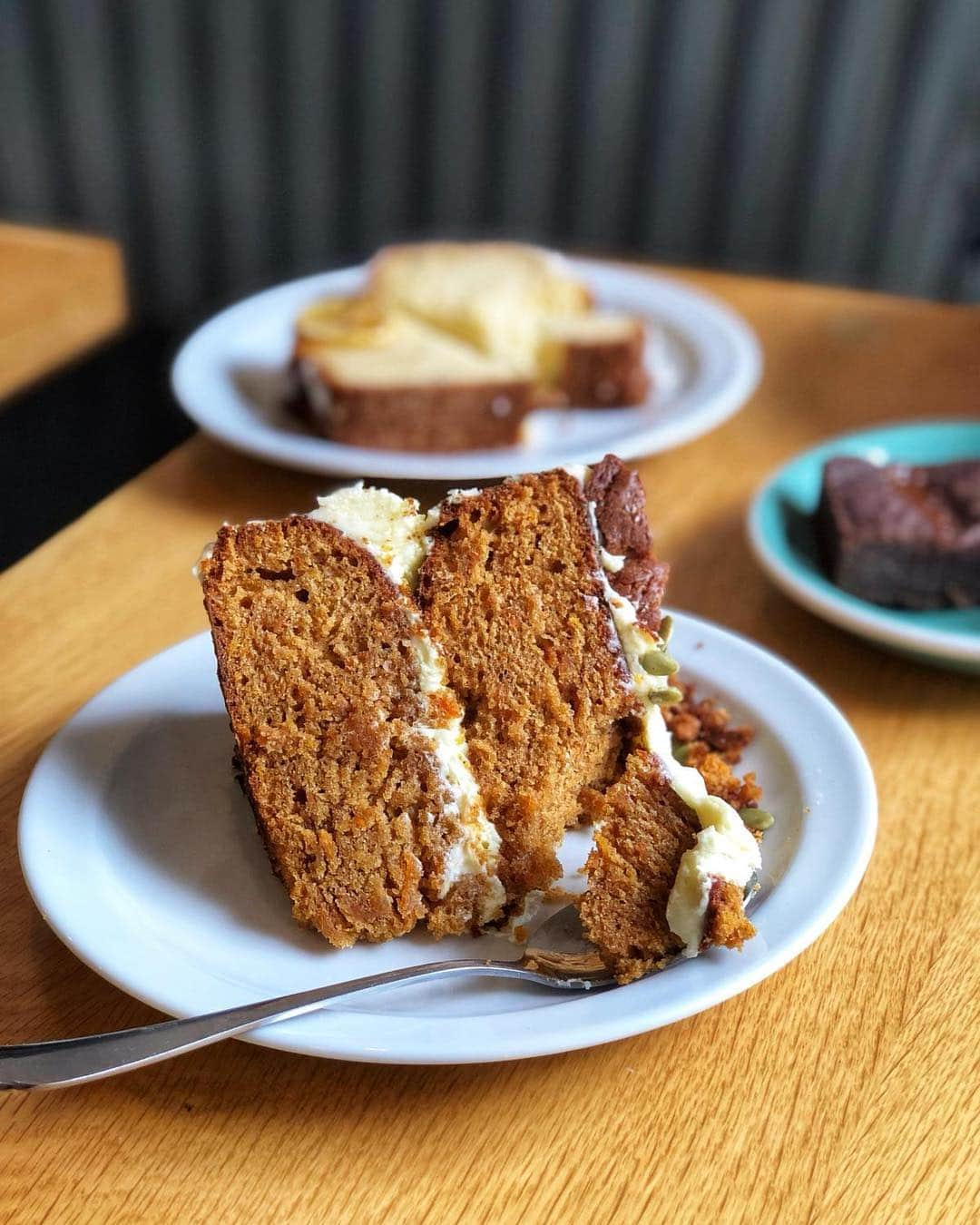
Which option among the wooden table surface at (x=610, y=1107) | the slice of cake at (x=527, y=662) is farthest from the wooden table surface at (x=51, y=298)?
the slice of cake at (x=527, y=662)

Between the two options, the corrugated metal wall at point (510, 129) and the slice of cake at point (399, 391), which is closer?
the slice of cake at point (399, 391)

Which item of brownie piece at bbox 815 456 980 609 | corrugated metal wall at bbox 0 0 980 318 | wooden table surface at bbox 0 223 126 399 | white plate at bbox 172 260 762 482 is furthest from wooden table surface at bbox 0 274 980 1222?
corrugated metal wall at bbox 0 0 980 318

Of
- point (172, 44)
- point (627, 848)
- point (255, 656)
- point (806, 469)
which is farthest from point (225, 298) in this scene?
point (172, 44)

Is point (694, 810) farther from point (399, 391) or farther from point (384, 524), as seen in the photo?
point (399, 391)

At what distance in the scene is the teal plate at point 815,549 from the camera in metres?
Result: 1.14

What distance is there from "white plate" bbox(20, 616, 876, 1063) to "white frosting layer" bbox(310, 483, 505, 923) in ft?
0.15

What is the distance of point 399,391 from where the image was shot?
1.62 metres

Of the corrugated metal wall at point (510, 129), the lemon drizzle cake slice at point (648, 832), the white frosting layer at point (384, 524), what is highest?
the white frosting layer at point (384, 524)

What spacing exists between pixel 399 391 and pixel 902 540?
0.65m

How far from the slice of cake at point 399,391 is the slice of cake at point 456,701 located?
74 cm

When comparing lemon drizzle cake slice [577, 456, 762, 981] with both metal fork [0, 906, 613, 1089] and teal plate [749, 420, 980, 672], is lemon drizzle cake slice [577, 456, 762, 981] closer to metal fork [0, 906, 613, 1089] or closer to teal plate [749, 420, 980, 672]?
metal fork [0, 906, 613, 1089]

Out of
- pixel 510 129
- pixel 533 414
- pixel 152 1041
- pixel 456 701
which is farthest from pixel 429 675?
pixel 510 129

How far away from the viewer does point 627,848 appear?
0.79m

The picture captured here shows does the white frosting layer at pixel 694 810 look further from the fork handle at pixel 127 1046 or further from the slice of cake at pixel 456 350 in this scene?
the slice of cake at pixel 456 350
